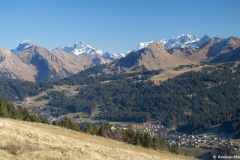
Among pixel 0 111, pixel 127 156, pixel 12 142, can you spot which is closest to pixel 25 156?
pixel 12 142

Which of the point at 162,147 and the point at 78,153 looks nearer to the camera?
the point at 78,153

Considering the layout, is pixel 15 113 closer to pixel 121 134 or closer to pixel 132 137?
pixel 121 134

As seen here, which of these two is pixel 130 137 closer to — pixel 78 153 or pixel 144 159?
pixel 144 159

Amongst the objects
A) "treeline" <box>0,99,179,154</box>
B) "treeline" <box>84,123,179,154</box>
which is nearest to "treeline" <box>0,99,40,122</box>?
"treeline" <box>0,99,179,154</box>

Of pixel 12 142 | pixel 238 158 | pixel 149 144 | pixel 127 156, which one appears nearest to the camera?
pixel 12 142

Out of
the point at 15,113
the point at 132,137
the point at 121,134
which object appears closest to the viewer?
the point at 132,137

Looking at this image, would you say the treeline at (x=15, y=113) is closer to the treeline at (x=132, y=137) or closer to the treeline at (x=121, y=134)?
the treeline at (x=121, y=134)

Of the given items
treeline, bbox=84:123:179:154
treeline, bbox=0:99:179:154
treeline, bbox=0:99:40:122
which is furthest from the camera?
treeline, bbox=0:99:40:122

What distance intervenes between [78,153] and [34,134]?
7827 mm

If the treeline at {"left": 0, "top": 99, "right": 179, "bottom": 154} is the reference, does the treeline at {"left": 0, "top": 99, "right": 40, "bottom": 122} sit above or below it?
above

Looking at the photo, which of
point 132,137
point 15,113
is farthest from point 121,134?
point 15,113

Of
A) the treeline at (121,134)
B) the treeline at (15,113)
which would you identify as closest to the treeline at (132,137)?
the treeline at (121,134)

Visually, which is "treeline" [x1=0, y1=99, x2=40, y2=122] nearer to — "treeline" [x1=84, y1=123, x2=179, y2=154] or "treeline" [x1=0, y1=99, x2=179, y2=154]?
"treeline" [x1=0, y1=99, x2=179, y2=154]

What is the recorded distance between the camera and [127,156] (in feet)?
111
